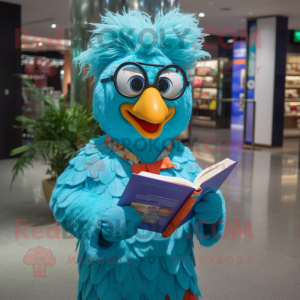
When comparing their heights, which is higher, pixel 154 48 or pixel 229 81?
pixel 229 81

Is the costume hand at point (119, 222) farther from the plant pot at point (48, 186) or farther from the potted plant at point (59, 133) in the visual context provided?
the plant pot at point (48, 186)

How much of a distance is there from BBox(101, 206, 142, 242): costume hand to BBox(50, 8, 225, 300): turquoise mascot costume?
9 centimetres

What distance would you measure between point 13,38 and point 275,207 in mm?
5023

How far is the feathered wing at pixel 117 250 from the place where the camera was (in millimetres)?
1300

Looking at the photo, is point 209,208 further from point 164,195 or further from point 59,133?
point 59,133

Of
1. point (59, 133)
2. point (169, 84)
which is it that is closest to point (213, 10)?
point (59, 133)

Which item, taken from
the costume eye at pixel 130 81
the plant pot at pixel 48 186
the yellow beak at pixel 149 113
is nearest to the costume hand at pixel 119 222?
the yellow beak at pixel 149 113

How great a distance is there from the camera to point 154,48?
137 cm

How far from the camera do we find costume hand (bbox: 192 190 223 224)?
1.27m

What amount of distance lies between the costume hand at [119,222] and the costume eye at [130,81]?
402mm

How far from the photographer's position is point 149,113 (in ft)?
4.13

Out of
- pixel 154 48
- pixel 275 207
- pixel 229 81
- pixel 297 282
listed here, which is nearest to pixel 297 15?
pixel 229 81

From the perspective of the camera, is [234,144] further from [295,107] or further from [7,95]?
[7,95]

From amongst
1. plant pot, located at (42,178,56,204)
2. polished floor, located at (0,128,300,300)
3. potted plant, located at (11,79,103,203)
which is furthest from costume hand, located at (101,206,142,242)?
plant pot, located at (42,178,56,204)
